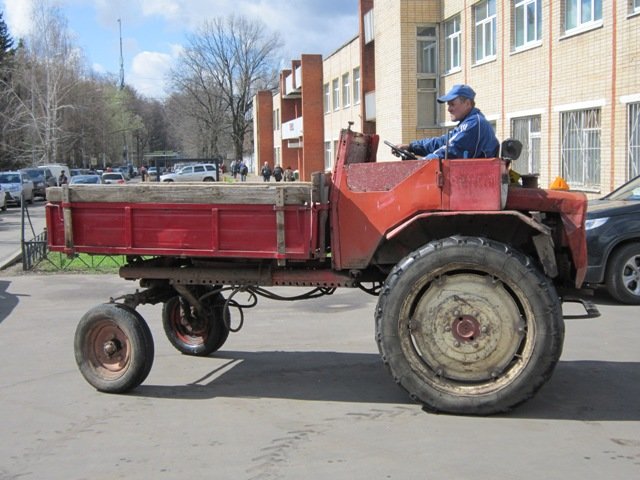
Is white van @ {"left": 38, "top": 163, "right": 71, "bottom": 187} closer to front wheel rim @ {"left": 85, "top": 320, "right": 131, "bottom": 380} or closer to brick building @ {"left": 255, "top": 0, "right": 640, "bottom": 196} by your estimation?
brick building @ {"left": 255, "top": 0, "right": 640, "bottom": 196}

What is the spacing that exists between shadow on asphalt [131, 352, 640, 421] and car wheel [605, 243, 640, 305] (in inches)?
134

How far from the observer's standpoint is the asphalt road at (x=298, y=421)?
444 cm

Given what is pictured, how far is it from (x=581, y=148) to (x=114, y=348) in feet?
43.2

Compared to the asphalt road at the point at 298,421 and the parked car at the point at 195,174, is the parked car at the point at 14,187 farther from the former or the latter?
the asphalt road at the point at 298,421

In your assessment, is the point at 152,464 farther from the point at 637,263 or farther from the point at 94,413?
the point at 637,263

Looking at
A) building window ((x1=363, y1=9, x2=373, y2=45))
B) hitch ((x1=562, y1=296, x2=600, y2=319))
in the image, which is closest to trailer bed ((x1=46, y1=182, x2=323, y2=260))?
hitch ((x1=562, y1=296, x2=600, y2=319))

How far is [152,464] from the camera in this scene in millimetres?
4539

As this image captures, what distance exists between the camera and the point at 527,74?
18.9 metres

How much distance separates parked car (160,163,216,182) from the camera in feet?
169

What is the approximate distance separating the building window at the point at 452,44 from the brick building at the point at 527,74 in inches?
1.6

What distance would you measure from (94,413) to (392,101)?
76.7 ft

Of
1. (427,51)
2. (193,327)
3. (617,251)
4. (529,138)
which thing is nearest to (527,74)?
(529,138)

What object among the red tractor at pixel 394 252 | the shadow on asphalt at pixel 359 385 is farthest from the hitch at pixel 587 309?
the shadow on asphalt at pixel 359 385

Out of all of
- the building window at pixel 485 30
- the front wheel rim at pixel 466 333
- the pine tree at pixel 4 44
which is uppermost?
the pine tree at pixel 4 44
